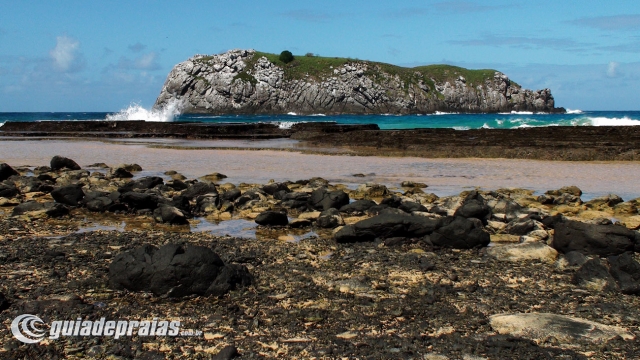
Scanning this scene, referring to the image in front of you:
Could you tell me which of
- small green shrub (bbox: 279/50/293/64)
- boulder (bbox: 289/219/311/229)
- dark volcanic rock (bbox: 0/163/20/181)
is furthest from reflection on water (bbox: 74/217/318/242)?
small green shrub (bbox: 279/50/293/64)

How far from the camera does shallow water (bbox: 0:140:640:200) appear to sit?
16.5 meters

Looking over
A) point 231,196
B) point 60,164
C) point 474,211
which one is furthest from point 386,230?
point 60,164

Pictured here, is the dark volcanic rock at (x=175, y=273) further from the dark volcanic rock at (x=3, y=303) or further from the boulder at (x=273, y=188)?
the boulder at (x=273, y=188)

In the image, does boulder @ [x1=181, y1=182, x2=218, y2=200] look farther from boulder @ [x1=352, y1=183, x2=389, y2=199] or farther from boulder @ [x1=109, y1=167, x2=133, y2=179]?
boulder @ [x1=109, y1=167, x2=133, y2=179]

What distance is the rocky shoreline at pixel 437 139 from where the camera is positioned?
81.8 ft

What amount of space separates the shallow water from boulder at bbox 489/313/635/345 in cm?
915

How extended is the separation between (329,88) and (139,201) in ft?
431

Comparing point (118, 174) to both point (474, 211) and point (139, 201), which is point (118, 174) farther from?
point (474, 211)

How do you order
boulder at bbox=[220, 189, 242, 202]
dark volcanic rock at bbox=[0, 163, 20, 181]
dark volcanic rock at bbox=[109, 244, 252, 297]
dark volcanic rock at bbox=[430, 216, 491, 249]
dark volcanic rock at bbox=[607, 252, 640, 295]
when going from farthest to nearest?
dark volcanic rock at bbox=[0, 163, 20, 181] < boulder at bbox=[220, 189, 242, 202] < dark volcanic rock at bbox=[430, 216, 491, 249] < dark volcanic rock at bbox=[607, 252, 640, 295] < dark volcanic rock at bbox=[109, 244, 252, 297]

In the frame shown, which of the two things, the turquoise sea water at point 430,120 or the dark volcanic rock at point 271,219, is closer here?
the dark volcanic rock at point 271,219

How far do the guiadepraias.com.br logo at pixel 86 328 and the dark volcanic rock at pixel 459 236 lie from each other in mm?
4387

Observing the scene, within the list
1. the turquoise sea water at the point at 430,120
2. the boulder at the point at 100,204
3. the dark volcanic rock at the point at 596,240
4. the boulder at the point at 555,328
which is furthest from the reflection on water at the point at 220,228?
the turquoise sea water at the point at 430,120

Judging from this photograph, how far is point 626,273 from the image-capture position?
21.6 feet

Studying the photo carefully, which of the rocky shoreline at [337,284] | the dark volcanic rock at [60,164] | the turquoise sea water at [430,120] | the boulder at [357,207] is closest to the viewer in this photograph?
the rocky shoreline at [337,284]
